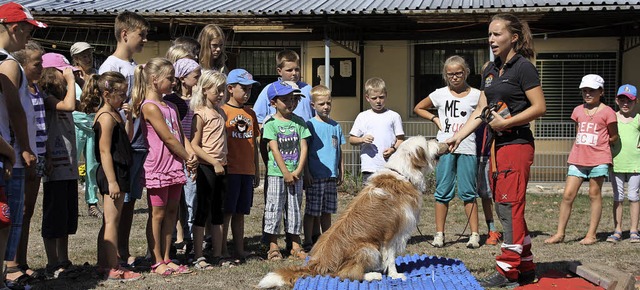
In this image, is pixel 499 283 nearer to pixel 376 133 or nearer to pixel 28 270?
pixel 376 133

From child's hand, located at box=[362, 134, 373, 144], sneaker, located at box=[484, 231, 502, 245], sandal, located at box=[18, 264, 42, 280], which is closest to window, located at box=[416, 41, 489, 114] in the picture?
sneaker, located at box=[484, 231, 502, 245]

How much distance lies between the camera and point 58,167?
7.11m

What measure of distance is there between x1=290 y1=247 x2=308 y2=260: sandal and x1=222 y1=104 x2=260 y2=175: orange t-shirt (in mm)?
963

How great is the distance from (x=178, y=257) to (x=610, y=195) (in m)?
9.11

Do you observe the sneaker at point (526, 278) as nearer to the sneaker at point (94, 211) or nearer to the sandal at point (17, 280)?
the sandal at point (17, 280)

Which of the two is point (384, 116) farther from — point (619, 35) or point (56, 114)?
point (619, 35)

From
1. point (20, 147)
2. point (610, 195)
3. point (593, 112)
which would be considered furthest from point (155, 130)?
point (610, 195)

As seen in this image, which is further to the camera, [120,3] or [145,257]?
[120,3]

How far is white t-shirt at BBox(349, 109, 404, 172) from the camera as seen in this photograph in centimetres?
898

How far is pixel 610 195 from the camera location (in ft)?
48.1

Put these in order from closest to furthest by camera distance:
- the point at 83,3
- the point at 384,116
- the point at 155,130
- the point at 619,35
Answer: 1. the point at 155,130
2. the point at 384,116
3. the point at 619,35
4. the point at 83,3

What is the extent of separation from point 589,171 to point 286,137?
363cm

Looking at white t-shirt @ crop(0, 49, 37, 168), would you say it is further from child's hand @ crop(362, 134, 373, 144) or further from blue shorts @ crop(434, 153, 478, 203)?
blue shorts @ crop(434, 153, 478, 203)

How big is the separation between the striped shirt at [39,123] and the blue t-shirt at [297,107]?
2.55 metres
